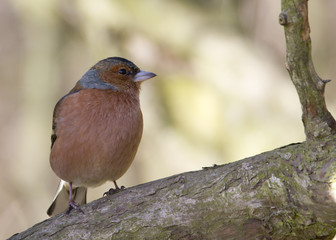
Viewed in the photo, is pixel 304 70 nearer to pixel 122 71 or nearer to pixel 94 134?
pixel 94 134

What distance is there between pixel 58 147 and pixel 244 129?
7.90 ft

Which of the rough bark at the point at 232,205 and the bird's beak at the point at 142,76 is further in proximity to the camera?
the bird's beak at the point at 142,76

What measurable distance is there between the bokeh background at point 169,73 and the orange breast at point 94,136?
177 cm

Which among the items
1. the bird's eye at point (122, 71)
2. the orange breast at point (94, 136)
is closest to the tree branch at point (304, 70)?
the orange breast at point (94, 136)

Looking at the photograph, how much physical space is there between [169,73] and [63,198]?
7.53 ft

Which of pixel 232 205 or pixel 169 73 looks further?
pixel 169 73

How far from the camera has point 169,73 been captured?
6582 millimetres

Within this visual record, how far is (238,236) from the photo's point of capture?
3.15 m

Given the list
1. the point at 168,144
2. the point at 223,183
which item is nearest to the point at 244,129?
the point at 168,144

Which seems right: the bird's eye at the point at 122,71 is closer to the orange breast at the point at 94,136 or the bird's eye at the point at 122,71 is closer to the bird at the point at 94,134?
the bird at the point at 94,134

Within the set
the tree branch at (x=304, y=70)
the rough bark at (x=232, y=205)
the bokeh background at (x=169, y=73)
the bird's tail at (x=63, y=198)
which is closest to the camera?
the tree branch at (x=304, y=70)

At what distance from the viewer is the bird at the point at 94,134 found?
440cm

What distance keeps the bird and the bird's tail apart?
13mm

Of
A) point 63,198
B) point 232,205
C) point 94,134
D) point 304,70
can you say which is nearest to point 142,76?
point 94,134
